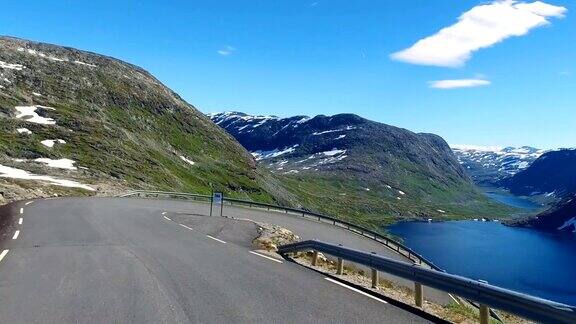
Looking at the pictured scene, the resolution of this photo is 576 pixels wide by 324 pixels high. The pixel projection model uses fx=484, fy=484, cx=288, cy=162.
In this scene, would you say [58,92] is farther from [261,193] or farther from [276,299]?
[276,299]

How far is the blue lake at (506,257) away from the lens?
100562 millimetres

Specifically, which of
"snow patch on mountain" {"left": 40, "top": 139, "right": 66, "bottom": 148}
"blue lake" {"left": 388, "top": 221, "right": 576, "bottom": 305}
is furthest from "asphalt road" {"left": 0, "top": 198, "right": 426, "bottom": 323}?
"blue lake" {"left": 388, "top": 221, "right": 576, "bottom": 305}

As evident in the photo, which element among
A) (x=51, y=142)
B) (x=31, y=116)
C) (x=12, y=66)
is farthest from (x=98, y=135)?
(x=12, y=66)

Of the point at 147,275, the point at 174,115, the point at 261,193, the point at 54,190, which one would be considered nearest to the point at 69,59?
the point at 174,115

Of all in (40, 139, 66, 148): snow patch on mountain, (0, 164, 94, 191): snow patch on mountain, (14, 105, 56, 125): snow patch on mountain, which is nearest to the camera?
(0, 164, 94, 191): snow patch on mountain

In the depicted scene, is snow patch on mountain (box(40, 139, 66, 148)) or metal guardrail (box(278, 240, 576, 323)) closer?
metal guardrail (box(278, 240, 576, 323))

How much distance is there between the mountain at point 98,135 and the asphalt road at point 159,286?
93.8 ft

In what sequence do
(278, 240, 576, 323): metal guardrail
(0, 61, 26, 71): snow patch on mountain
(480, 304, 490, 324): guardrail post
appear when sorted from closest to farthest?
(278, 240, 576, 323): metal guardrail → (480, 304, 490, 324): guardrail post → (0, 61, 26, 71): snow patch on mountain

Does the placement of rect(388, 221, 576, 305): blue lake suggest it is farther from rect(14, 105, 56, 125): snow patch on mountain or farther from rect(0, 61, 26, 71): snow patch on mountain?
rect(0, 61, 26, 71): snow patch on mountain

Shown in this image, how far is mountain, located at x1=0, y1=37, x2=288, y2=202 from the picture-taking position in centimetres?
6656

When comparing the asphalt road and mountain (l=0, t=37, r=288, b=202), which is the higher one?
mountain (l=0, t=37, r=288, b=202)

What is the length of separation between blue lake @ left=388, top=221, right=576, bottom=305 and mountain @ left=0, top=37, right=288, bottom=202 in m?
51.6

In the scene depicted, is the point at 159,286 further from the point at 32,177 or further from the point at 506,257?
the point at 506,257

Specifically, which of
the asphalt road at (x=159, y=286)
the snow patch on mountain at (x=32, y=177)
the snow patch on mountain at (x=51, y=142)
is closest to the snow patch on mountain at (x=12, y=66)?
the snow patch on mountain at (x=51, y=142)
